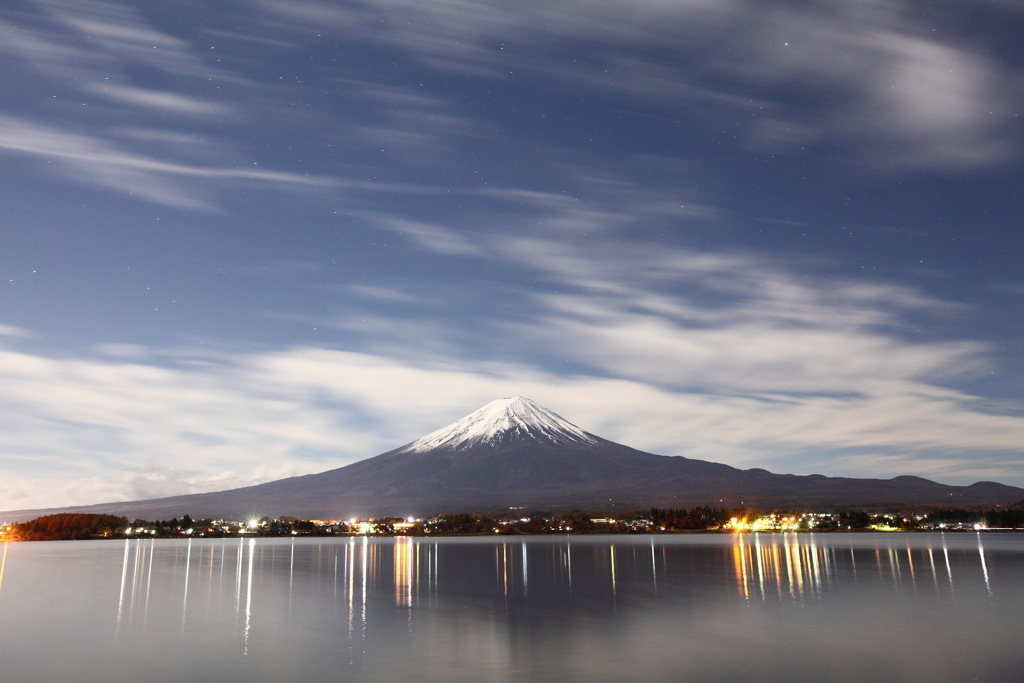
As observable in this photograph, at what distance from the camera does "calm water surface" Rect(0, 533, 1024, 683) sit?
753 inches

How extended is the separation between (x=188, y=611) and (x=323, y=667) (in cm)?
1479

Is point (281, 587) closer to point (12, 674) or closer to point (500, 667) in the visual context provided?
point (12, 674)

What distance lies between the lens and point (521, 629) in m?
25.5

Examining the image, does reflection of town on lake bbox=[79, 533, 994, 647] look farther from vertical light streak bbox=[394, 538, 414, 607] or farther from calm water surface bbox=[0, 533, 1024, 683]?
calm water surface bbox=[0, 533, 1024, 683]

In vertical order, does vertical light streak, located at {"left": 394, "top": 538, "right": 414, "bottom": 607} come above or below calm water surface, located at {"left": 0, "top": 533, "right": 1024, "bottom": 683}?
above

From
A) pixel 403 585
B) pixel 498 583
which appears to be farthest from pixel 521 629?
pixel 498 583

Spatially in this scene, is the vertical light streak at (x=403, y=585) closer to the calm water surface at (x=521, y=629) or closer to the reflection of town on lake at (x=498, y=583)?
the reflection of town on lake at (x=498, y=583)

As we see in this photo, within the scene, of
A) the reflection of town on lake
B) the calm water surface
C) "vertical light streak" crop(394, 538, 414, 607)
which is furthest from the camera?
Result: "vertical light streak" crop(394, 538, 414, 607)

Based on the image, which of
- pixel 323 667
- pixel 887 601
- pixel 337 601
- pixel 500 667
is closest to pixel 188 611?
pixel 337 601

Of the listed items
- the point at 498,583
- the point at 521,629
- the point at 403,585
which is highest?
the point at 403,585

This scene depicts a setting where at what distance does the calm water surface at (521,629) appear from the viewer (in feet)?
62.7

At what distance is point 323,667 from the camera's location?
19.8 metres

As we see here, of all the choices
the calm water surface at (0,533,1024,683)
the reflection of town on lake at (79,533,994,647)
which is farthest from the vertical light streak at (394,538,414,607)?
the calm water surface at (0,533,1024,683)

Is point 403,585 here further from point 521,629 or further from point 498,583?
point 521,629
